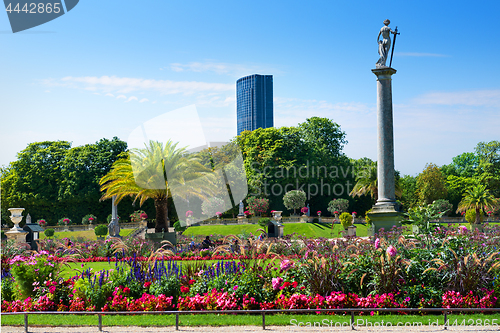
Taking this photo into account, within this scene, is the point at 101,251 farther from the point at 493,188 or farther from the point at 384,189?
the point at 493,188

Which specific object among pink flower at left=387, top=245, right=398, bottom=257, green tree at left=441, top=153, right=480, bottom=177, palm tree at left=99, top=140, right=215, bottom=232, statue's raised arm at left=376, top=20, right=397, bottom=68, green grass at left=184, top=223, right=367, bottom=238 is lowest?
green grass at left=184, top=223, right=367, bottom=238

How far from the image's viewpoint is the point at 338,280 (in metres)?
8.36

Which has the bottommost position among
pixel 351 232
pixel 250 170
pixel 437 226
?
pixel 351 232

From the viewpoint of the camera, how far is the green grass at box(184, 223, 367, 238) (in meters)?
37.8

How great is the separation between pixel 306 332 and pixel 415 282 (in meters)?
2.67

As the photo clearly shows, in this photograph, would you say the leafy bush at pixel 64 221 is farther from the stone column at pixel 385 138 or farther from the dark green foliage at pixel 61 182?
the stone column at pixel 385 138

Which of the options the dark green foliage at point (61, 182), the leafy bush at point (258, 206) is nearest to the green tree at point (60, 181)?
the dark green foliage at point (61, 182)

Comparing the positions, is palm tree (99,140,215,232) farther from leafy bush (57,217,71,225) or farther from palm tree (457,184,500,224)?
palm tree (457,184,500,224)

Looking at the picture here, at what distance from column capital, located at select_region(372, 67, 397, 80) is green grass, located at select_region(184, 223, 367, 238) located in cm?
1900

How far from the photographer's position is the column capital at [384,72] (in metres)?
20.5

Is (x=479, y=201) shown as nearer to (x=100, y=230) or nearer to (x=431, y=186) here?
(x=431, y=186)

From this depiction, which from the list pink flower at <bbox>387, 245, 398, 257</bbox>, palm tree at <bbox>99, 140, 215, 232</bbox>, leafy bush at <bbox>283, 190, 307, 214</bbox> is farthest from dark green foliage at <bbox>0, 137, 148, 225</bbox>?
pink flower at <bbox>387, 245, 398, 257</bbox>

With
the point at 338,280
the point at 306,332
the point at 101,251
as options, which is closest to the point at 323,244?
the point at 338,280

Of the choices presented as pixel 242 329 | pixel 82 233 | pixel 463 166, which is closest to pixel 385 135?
pixel 242 329
